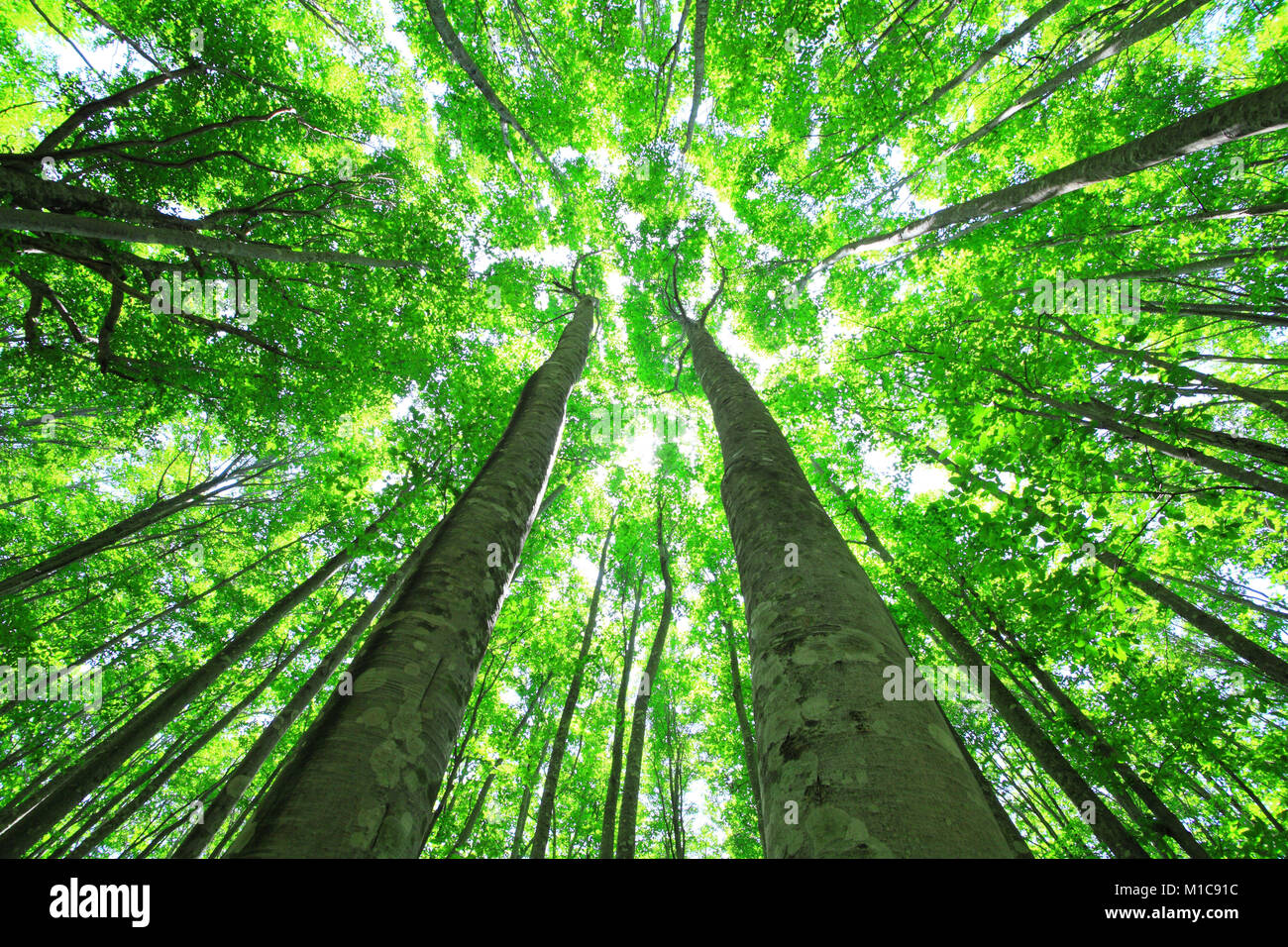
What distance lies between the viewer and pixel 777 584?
7.80ft

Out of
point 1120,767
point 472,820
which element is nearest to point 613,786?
point 472,820

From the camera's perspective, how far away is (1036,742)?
6.38 m

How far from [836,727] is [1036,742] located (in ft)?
24.0

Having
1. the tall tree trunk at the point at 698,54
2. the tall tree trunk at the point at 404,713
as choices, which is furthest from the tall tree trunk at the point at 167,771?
the tall tree trunk at the point at 698,54

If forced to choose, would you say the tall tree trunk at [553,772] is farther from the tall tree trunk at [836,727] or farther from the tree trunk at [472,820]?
the tall tree trunk at [836,727]

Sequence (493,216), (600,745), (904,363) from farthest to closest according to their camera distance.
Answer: (600,745) < (493,216) < (904,363)

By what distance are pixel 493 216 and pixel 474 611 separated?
12.4 meters

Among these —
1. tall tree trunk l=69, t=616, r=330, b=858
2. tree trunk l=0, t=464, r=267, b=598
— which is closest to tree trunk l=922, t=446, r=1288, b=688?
tall tree trunk l=69, t=616, r=330, b=858

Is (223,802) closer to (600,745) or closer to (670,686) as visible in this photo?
(600,745)

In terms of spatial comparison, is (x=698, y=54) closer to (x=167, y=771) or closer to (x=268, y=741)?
(x=268, y=741)

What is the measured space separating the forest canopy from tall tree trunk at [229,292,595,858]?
0.07ft

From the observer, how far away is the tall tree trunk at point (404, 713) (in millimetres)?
1586

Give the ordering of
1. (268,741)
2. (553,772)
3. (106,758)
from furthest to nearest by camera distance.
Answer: (553,772) < (268,741) < (106,758)
